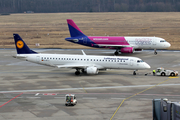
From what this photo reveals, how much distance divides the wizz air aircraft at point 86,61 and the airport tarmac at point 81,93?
150cm

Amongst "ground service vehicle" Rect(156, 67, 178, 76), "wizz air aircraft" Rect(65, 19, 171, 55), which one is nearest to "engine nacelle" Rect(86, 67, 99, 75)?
"ground service vehicle" Rect(156, 67, 178, 76)

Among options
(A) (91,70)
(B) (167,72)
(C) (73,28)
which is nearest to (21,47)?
(A) (91,70)

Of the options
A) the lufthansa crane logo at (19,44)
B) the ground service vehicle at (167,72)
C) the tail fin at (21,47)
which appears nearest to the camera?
the ground service vehicle at (167,72)

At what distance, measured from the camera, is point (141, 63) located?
45750mm

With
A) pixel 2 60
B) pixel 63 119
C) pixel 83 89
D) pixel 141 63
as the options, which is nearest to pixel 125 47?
pixel 141 63

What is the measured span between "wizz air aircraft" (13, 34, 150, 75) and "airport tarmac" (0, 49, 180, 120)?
4.91 feet

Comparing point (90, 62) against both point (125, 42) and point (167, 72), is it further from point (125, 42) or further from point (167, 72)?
point (125, 42)

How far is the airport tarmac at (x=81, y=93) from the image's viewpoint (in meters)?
27.2

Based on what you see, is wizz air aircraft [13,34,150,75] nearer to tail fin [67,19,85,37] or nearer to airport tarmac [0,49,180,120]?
airport tarmac [0,49,180,120]

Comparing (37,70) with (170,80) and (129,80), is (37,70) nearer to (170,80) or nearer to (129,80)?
(129,80)

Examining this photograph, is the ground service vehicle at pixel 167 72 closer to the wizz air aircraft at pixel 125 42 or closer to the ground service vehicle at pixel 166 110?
the wizz air aircraft at pixel 125 42

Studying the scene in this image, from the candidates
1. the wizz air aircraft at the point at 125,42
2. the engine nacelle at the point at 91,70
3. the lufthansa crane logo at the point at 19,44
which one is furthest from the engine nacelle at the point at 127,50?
the lufthansa crane logo at the point at 19,44

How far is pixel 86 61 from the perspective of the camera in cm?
4709

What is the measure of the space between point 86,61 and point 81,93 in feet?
42.1
